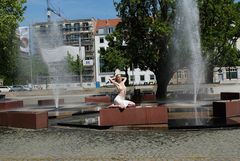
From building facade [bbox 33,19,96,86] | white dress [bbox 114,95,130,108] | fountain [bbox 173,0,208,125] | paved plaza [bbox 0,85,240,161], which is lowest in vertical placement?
paved plaza [bbox 0,85,240,161]

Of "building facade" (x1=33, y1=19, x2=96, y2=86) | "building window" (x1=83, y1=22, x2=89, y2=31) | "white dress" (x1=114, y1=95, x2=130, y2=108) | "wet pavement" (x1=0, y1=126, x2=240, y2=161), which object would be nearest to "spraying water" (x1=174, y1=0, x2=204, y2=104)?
"white dress" (x1=114, y1=95, x2=130, y2=108)

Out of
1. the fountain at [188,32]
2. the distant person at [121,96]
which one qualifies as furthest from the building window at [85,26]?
the distant person at [121,96]

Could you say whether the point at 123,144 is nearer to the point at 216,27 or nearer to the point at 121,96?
the point at 121,96

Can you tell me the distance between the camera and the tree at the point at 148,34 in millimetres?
31516

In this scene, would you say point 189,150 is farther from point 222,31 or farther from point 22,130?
point 222,31

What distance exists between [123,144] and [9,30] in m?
25.7

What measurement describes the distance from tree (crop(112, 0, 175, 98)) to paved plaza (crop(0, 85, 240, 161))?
1770 cm

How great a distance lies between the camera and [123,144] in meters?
11.4

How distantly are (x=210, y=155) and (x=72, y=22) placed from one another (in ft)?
432

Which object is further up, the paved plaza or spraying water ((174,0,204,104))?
spraying water ((174,0,204,104))

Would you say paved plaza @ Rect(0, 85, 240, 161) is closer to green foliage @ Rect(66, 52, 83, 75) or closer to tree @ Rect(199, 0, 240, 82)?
tree @ Rect(199, 0, 240, 82)

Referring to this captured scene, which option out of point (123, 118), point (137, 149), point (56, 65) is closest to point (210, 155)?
point (137, 149)

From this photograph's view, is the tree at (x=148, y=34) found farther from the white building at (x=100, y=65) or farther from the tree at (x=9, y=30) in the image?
the white building at (x=100, y=65)

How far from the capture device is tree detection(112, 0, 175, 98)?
31.5 metres
